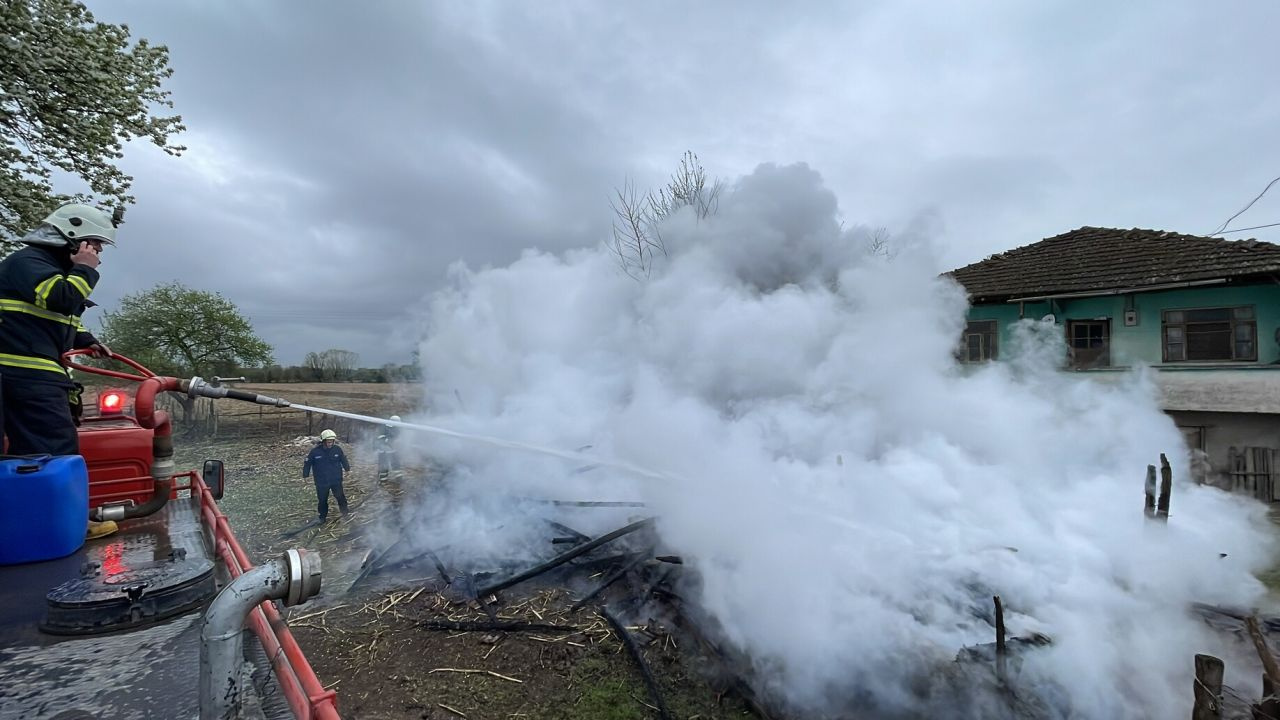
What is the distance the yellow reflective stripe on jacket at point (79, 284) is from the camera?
11.7 feet

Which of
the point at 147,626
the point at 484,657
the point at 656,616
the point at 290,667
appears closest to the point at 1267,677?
the point at 656,616

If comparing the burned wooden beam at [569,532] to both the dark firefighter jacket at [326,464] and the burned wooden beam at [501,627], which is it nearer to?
the burned wooden beam at [501,627]

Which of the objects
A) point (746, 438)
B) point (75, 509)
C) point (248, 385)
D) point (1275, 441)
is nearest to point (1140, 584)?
point (746, 438)

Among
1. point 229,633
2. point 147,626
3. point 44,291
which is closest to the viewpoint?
point 229,633

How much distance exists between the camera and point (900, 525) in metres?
5.50

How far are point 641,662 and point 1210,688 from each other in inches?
151

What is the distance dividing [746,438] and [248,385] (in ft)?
87.7

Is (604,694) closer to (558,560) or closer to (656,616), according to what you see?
(656,616)

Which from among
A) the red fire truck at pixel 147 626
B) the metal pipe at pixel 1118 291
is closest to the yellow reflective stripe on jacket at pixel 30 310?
the red fire truck at pixel 147 626

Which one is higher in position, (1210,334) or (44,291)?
(1210,334)

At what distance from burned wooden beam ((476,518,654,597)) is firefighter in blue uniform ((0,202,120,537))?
3.36 meters

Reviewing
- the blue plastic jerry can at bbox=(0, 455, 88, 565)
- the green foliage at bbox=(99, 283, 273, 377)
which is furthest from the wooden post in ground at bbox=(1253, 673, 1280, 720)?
the green foliage at bbox=(99, 283, 273, 377)

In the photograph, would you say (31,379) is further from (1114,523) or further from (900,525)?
(1114,523)

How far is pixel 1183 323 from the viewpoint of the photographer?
1350 centimetres
